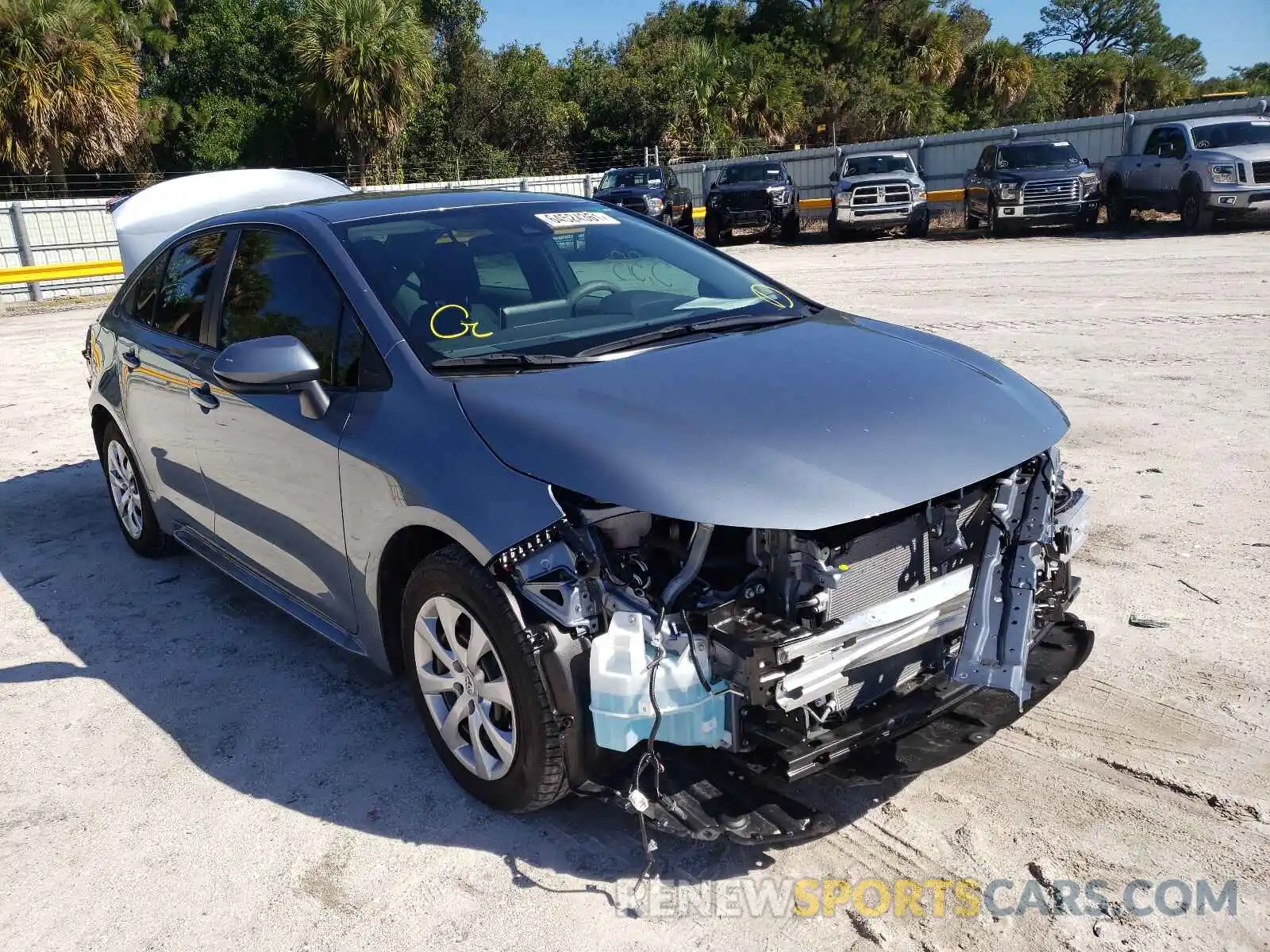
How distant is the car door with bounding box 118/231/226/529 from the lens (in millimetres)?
4496

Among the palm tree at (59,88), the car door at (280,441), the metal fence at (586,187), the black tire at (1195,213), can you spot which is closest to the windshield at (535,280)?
the car door at (280,441)

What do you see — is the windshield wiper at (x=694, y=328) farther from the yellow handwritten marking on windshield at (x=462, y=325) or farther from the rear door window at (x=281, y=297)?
the rear door window at (x=281, y=297)

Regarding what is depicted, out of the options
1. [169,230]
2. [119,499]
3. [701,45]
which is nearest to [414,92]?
[701,45]

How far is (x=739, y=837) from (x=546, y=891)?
0.56 meters

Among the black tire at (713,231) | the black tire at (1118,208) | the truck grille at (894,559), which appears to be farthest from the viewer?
the black tire at (713,231)

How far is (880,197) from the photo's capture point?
2178cm

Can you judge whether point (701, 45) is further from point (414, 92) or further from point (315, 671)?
point (315, 671)

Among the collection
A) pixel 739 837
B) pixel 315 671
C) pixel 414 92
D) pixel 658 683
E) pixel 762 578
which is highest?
pixel 414 92

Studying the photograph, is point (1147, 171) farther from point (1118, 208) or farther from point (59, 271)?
point (59, 271)

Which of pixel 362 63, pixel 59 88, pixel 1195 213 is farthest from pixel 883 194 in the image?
pixel 59 88

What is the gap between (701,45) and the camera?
37.7 m

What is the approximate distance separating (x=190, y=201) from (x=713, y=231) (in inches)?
579

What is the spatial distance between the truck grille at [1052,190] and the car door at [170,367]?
58.3 ft

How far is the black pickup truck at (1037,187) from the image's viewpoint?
19594mm
